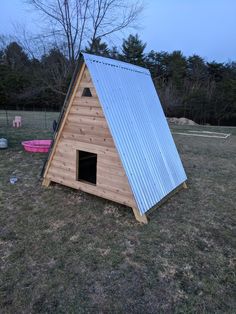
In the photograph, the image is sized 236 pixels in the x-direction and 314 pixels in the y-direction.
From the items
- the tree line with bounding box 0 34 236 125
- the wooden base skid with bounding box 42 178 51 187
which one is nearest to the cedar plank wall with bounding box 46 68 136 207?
the wooden base skid with bounding box 42 178 51 187

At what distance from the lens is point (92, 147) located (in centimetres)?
316

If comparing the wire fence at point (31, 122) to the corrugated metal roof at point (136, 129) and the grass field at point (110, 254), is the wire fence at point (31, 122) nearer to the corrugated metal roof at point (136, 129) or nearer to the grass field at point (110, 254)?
the grass field at point (110, 254)

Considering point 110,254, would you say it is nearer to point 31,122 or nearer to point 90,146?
point 90,146

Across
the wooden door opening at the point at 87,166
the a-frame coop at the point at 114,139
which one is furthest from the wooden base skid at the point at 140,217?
the wooden door opening at the point at 87,166

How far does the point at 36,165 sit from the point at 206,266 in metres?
4.03

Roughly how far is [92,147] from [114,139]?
1.59 feet

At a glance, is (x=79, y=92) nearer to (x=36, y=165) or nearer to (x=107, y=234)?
(x=107, y=234)

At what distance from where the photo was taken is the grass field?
68.3 inches

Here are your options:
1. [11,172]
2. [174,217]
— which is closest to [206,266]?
[174,217]

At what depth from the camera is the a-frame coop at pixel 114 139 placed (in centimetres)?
286

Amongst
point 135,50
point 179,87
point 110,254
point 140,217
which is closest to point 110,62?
point 140,217

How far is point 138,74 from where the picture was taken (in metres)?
3.79

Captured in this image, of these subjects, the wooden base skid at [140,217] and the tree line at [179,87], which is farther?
the tree line at [179,87]

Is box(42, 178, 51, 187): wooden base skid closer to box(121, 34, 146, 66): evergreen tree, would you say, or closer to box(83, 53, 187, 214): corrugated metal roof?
box(83, 53, 187, 214): corrugated metal roof
